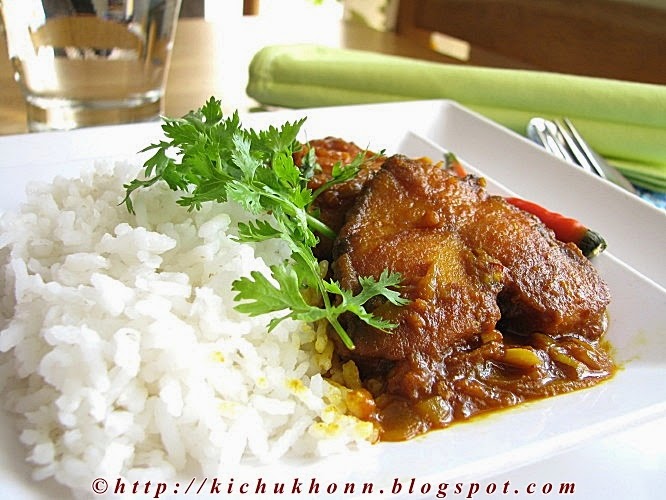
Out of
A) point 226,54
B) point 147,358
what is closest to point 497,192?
point 147,358

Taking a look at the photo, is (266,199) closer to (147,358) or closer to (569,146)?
(147,358)

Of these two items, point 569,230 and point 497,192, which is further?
point 497,192

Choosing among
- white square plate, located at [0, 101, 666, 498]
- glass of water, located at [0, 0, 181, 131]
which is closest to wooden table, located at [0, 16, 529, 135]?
glass of water, located at [0, 0, 181, 131]

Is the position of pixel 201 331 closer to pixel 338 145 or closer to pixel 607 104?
pixel 338 145

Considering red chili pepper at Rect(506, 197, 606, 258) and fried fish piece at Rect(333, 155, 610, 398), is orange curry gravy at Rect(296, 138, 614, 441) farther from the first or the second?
red chili pepper at Rect(506, 197, 606, 258)

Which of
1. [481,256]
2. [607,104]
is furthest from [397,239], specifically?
[607,104]

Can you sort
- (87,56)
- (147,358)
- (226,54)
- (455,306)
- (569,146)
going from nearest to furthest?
(147,358), (455,306), (87,56), (569,146), (226,54)

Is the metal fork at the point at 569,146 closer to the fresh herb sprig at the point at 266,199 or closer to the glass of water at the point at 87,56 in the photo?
the fresh herb sprig at the point at 266,199
